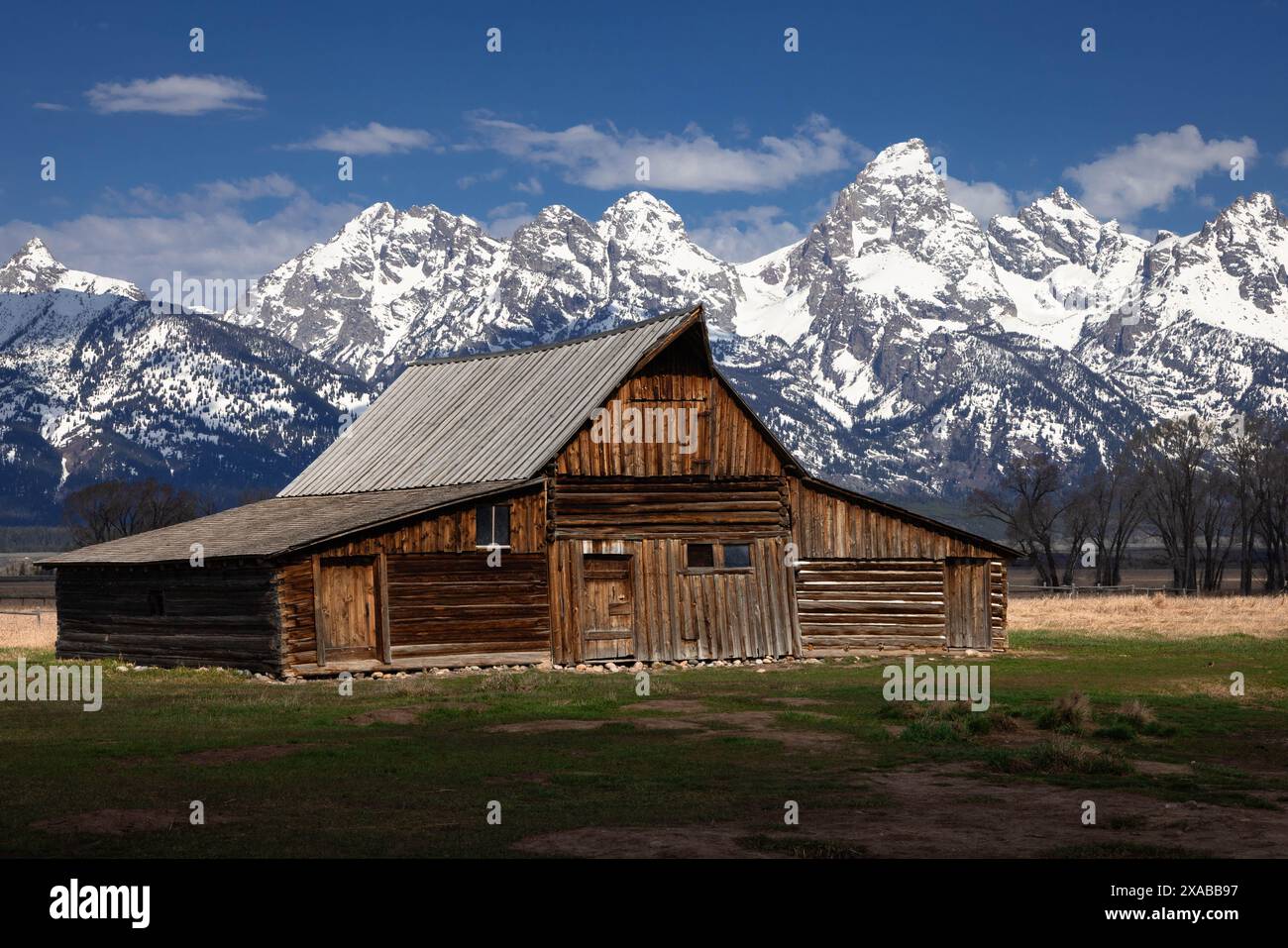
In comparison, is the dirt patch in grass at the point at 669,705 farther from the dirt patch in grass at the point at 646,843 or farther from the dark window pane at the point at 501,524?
the dirt patch in grass at the point at 646,843

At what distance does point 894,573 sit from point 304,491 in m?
17.8

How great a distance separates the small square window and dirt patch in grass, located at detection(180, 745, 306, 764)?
1493 cm

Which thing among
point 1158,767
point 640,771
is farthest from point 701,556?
point 1158,767

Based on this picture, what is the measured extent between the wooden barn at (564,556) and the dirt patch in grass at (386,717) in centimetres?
801

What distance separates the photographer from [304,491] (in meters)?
47.4

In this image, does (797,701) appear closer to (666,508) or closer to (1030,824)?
(666,508)

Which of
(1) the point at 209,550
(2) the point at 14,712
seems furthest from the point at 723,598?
(2) the point at 14,712

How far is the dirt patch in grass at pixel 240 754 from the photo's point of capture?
2077 cm

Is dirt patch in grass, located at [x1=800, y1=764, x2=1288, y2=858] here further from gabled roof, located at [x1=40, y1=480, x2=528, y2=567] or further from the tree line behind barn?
the tree line behind barn

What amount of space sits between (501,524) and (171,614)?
8.21 metres
